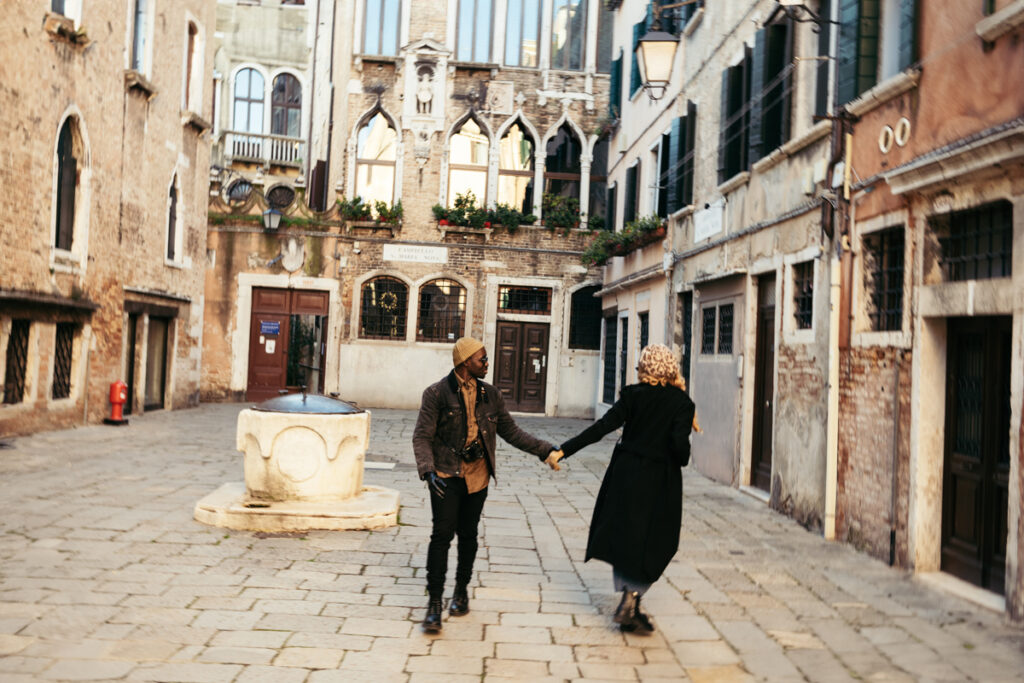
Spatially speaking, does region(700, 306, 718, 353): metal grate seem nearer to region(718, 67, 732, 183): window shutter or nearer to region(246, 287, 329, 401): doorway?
region(718, 67, 732, 183): window shutter

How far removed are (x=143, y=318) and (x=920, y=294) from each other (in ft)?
47.3

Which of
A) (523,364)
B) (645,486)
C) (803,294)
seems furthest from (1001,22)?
(523,364)

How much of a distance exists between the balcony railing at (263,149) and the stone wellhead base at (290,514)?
2347 centimetres

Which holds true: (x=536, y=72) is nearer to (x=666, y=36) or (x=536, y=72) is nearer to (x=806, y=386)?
(x=666, y=36)

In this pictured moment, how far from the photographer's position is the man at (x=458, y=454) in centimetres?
534

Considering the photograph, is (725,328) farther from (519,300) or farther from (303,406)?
(519,300)

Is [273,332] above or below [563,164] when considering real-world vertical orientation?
below

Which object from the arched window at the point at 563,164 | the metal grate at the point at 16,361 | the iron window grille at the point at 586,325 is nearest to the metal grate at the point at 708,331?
the metal grate at the point at 16,361

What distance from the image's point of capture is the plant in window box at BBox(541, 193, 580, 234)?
76.6 feet

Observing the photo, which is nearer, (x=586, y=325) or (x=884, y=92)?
(x=884, y=92)

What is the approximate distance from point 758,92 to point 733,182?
1268 mm

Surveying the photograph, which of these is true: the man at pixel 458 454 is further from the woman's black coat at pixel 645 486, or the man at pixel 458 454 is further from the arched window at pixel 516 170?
the arched window at pixel 516 170

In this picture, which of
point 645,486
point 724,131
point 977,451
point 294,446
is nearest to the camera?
point 645,486

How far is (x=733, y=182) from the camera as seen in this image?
1195 cm
